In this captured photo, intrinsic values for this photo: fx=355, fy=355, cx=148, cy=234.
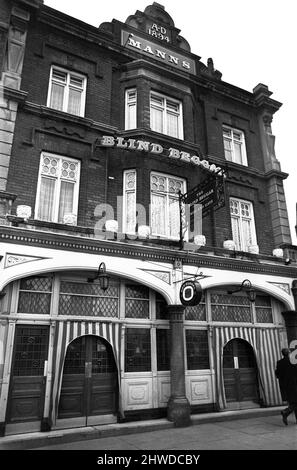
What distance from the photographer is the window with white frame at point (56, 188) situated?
33.7 ft

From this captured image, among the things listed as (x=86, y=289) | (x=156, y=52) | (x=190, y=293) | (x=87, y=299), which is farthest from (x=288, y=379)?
(x=156, y=52)

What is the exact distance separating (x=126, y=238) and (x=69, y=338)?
3080 millimetres

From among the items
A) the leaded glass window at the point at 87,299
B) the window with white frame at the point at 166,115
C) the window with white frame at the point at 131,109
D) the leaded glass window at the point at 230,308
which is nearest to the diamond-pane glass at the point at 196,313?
the leaded glass window at the point at 230,308

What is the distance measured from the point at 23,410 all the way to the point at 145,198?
676cm

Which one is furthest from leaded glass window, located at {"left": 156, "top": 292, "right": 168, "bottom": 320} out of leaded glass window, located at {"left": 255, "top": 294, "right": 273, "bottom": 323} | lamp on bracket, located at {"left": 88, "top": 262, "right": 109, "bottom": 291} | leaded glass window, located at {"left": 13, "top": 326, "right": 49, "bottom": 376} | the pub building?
leaded glass window, located at {"left": 255, "top": 294, "right": 273, "bottom": 323}

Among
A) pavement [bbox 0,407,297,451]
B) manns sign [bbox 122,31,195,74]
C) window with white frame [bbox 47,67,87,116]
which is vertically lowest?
pavement [bbox 0,407,297,451]

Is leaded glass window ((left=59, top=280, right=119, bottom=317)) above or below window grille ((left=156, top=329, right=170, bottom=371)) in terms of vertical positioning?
above

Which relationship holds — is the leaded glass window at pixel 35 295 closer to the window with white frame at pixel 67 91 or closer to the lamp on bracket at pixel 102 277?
the lamp on bracket at pixel 102 277

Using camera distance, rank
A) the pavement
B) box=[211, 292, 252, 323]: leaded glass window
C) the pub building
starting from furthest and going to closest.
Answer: box=[211, 292, 252, 323]: leaded glass window < the pub building < the pavement

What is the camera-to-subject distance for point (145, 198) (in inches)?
450

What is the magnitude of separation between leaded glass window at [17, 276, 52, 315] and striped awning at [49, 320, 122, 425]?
1.87ft

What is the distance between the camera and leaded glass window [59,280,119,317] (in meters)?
9.39

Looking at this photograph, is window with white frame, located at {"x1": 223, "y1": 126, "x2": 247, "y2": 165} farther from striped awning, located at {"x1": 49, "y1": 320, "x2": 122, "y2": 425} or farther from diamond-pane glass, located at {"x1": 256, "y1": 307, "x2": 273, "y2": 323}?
striped awning, located at {"x1": 49, "y1": 320, "x2": 122, "y2": 425}

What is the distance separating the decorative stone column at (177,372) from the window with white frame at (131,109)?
657 centimetres
